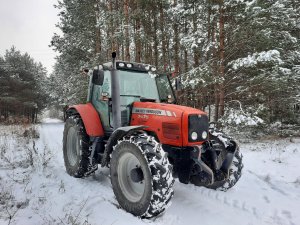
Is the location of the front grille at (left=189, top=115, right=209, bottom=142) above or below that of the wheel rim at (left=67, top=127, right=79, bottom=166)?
above

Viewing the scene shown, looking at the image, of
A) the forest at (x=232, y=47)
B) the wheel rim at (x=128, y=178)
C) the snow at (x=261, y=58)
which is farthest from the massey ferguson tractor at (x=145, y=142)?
the snow at (x=261, y=58)

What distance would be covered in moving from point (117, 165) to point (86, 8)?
50.8 feet

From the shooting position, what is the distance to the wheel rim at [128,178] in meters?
4.05

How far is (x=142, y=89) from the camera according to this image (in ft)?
17.4

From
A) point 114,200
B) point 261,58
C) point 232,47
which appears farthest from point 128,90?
point 232,47

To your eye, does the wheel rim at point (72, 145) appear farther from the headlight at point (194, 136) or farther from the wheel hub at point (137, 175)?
the headlight at point (194, 136)

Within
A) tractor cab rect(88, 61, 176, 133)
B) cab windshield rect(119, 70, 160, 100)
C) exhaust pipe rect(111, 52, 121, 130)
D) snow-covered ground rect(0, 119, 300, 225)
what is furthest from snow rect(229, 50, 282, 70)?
exhaust pipe rect(111, 52, 121, 130)

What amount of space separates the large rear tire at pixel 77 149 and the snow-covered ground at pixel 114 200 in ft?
0.59

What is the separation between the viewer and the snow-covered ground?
141 inches

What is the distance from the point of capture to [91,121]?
532cm

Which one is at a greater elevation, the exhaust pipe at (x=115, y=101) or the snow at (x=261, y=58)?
the snow at (x=261, y=58)

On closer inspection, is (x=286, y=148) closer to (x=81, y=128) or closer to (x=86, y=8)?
(x=81, y=128)

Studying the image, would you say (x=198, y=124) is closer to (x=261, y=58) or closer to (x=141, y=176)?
(x=141, y=176)

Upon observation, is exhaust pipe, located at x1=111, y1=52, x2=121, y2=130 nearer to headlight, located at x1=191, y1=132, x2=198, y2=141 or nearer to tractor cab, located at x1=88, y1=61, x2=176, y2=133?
tractor cab, located at x1=88, y1=61, x2=176, y2=133
